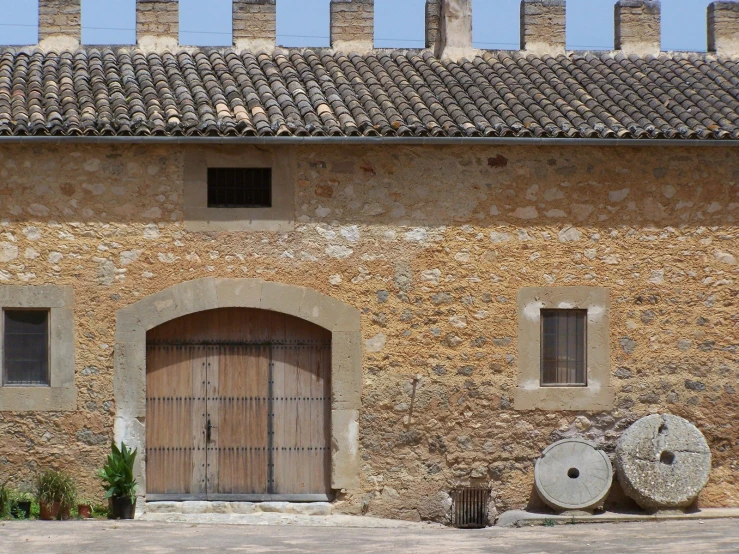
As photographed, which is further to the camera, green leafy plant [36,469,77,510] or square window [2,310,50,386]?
square window [2,310,50,386]

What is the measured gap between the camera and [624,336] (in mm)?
12062

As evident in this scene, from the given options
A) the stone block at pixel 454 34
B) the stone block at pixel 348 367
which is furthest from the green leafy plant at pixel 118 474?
the stone block at pixel 454 34

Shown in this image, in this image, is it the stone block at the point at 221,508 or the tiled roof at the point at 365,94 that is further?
the stone block at the point at 221,508

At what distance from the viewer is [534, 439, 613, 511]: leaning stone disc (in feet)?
38.4

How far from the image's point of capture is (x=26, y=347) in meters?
11.7

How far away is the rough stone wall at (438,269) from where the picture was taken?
11.6 m

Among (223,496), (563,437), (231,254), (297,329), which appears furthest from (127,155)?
(563,437)

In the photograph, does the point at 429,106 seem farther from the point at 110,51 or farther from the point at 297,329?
the point at 110,51

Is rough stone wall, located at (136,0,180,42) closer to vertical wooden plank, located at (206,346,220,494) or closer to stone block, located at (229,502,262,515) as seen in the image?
vertical wooden plank, located at (206,346,220,494)

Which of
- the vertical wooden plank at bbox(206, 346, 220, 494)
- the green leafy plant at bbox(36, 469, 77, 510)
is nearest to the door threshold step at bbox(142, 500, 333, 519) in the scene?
the vertical wooden plank at bbox(206, 346, 220, 494)

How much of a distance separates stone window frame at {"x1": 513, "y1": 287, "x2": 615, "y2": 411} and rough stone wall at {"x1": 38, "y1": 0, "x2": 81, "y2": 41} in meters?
6.05

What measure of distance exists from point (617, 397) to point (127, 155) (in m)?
5.28

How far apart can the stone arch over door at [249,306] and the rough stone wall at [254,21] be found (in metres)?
3.67

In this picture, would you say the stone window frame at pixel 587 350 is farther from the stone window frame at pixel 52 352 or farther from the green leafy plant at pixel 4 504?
the green leafy plant at pixel 4 504
